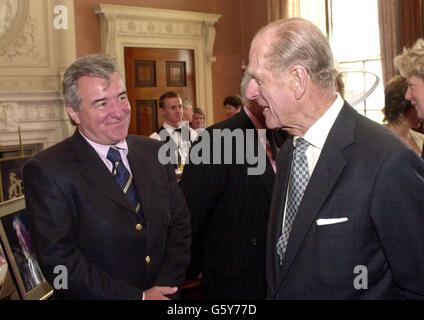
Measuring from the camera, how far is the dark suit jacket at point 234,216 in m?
2.28

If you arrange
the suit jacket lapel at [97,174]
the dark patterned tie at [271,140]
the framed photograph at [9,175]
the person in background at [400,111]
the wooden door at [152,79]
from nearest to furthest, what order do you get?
the suit jacket lapel at [97,174] → the dark patterned tie at [271,140] → the person in background at [400,111] → the framed photograph at [9,175] → the wooden door at [152,79]

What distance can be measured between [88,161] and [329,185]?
0.93 meters

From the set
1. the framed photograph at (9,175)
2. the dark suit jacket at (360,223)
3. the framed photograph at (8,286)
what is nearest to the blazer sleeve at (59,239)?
the framed photograph at (8,286)

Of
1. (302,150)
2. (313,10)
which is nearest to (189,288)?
(302,150)

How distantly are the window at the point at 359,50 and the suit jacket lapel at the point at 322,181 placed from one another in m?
6.62

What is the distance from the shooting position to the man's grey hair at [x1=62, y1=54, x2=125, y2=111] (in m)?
1.96

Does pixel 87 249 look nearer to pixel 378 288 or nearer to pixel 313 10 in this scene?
pixel 378 288

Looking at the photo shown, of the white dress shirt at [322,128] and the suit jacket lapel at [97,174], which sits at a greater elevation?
the white dress shirt at [322,128]

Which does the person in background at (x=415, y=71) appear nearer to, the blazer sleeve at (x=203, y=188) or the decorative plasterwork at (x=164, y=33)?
the blazer sleeve at (x=203, y=188)

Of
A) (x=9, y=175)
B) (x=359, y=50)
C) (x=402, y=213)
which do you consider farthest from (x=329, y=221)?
(x=359, y=50)

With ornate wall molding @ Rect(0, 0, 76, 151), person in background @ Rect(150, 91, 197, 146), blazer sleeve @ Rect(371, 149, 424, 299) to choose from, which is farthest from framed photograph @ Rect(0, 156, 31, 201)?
blazer sleeve @ Rect(371, 149, 424, 299)

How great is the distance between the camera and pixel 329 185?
1500 millimetres

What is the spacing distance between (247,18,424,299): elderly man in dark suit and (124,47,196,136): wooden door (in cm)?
697

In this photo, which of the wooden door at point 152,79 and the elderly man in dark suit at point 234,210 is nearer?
the elderly man in dark suit at point 234,210
